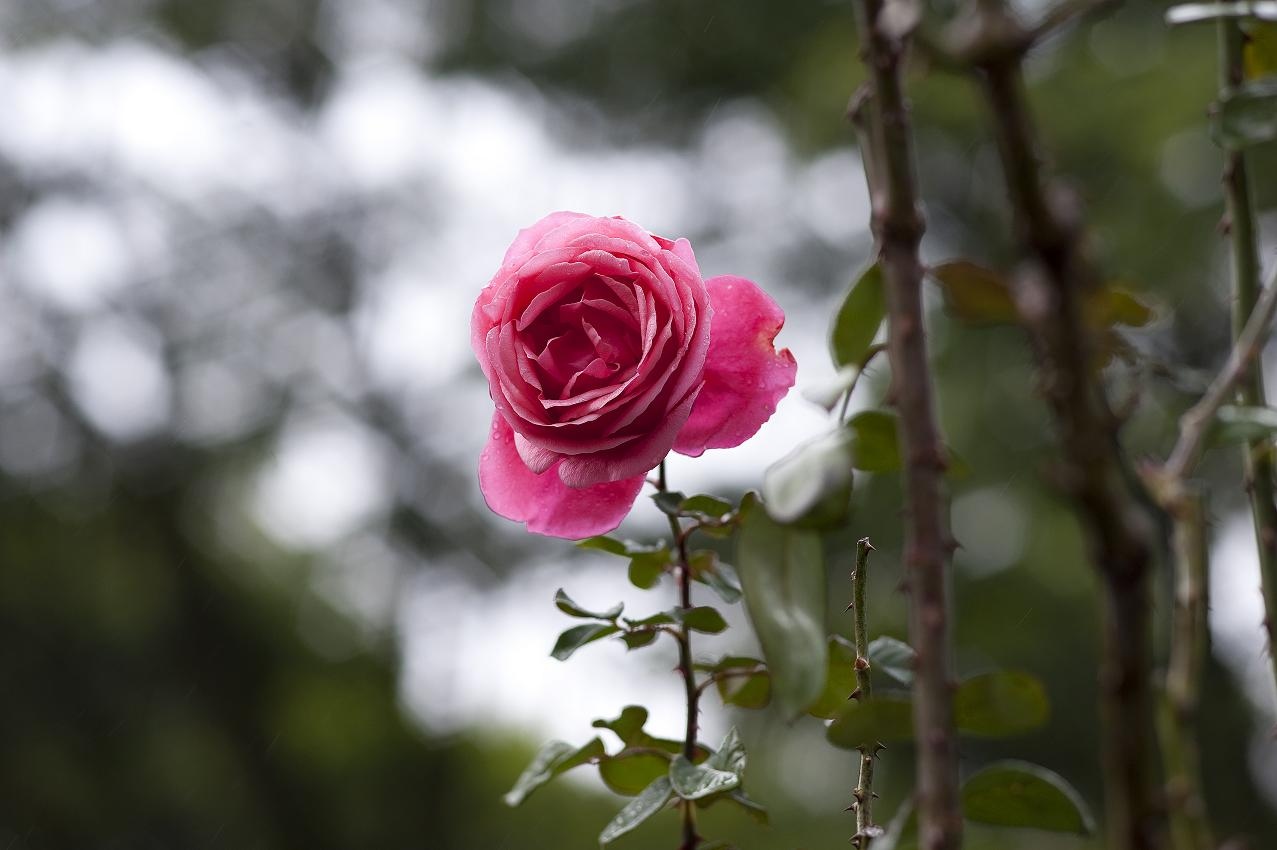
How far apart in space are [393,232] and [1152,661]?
5363mm

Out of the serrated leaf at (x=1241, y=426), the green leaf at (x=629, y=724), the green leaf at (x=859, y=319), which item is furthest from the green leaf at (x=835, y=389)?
the green leaf at (x=629, y=724)

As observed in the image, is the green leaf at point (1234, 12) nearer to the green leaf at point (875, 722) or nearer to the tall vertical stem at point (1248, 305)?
the tall vertical stem at point (1248, 305)

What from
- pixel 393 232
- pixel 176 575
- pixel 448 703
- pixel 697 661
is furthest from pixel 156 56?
pixel 697 661

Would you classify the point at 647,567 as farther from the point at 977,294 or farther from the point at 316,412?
the point at 316,412

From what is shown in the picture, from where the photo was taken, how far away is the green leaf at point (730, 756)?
0.42 meters

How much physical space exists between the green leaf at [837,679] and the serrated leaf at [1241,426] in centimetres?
15

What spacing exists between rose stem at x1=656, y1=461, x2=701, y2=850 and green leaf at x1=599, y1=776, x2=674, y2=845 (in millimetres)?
11

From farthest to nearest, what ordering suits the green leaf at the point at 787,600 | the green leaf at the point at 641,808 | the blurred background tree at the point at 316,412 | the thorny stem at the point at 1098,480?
the blurred background tree at the point at 316,412 → the green leaf at the point at 641,808 → the green leaf at the point at 787,600 → the thorny stem at the point at 1098,480

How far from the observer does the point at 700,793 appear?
40cm

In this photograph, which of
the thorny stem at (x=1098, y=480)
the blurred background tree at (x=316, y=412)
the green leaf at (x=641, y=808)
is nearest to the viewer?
the thorny stem at (x=1098, y=480)

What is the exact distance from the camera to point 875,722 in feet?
0.99

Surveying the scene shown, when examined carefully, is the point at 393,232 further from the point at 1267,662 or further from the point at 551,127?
the point at 1267,662

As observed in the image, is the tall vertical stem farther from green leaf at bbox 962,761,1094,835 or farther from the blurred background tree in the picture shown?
the blurred background tree

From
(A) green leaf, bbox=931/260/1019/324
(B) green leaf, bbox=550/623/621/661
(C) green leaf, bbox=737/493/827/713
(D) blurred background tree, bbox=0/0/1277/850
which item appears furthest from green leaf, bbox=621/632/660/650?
(D) blurred background tree, bbox=0/0/1277/850
